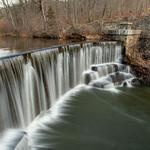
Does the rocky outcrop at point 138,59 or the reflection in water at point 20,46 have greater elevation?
the reflection in water at point 20,46

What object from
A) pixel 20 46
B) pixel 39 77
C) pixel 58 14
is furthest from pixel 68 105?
pixel 58 14

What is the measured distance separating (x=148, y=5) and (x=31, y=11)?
15.6 metres

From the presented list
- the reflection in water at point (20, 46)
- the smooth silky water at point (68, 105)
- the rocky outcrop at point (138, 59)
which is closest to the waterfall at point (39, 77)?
the smooth silky water at point (68, 105)

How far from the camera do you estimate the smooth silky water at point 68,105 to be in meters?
6.35

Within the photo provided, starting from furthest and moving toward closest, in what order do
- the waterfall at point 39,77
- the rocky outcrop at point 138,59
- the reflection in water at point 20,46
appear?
1. the rocky outcrop at point 138,59
2. the reflection in water at point 20,46
3. the waterfall at point 39,77

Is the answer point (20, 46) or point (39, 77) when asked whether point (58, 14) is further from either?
point (39, 77)

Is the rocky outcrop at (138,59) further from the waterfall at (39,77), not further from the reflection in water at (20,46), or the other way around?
the reflection in water at (20,46)

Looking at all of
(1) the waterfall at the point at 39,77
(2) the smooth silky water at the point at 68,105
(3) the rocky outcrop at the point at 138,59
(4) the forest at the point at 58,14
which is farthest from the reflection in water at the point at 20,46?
(4) the forest at the point at 58,14

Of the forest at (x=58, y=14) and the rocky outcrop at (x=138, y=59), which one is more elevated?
the forest at (x=58, y=14)

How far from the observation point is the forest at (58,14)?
21891 mm

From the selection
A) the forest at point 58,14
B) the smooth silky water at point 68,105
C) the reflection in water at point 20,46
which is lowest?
the smooth silky water at point 68,105

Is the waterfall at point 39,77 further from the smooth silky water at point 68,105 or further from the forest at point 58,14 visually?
the forest at point 58,14

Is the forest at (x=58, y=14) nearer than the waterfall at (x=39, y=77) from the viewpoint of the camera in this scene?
No

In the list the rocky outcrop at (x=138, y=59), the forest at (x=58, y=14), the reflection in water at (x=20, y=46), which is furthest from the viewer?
the forest at (x=58, y=14)
